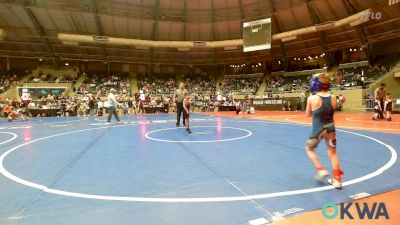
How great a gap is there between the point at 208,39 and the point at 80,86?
17274mm

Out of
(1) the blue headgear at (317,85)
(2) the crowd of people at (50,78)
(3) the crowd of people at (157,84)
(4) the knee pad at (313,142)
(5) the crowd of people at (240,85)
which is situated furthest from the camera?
(5) the crowd of people at (240,85)

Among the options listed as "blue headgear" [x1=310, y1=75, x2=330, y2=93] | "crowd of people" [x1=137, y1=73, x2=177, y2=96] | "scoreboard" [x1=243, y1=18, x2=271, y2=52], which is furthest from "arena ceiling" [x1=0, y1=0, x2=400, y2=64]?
"blue headgear" [x1=310, y1=75, x2=330, y2=93]

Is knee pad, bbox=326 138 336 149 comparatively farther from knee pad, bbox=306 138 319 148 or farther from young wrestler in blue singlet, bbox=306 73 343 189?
knee pad, bbox=306 138 319 148

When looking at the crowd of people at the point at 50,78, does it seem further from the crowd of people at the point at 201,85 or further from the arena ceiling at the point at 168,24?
the crowd of people at the point at 201,85

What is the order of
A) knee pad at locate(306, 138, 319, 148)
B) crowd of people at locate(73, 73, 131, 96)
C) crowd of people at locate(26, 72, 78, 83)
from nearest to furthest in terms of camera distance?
knee pad at locate(306, 138, 319, 148) → crowd of people at locate(73, 73, 131, 96) → crowd of people at locate(26, 72, 78, 83)

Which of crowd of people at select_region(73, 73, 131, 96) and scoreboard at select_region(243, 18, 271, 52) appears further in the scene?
crowd of people at select_region(73, 73, 131, 96)

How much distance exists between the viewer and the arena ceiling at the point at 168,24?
26.3m

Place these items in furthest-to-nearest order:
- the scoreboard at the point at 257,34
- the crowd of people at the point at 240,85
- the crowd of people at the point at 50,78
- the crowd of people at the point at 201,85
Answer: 1. the crowd of people at the point at 201,85
2. the crowd of people at the point at 240,85
3. the crowd of people at the point at 50,78
4. the scoreboard at the point at 257,34

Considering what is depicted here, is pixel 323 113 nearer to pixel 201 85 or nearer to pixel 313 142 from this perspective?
pixel 313 142

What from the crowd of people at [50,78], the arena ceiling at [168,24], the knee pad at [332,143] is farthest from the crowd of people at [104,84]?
the knee pad at [332,143]

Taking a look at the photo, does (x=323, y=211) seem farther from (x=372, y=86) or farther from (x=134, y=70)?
(x=134, y=70)

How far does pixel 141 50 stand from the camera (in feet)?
115

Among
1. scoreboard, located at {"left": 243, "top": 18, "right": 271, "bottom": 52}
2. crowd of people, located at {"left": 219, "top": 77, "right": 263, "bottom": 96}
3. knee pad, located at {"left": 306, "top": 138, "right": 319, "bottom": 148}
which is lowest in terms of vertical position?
knee pad, located at {"left": 306, "top": 138, "right": 319, "bottom": 148}

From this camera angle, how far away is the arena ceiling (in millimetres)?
26297
